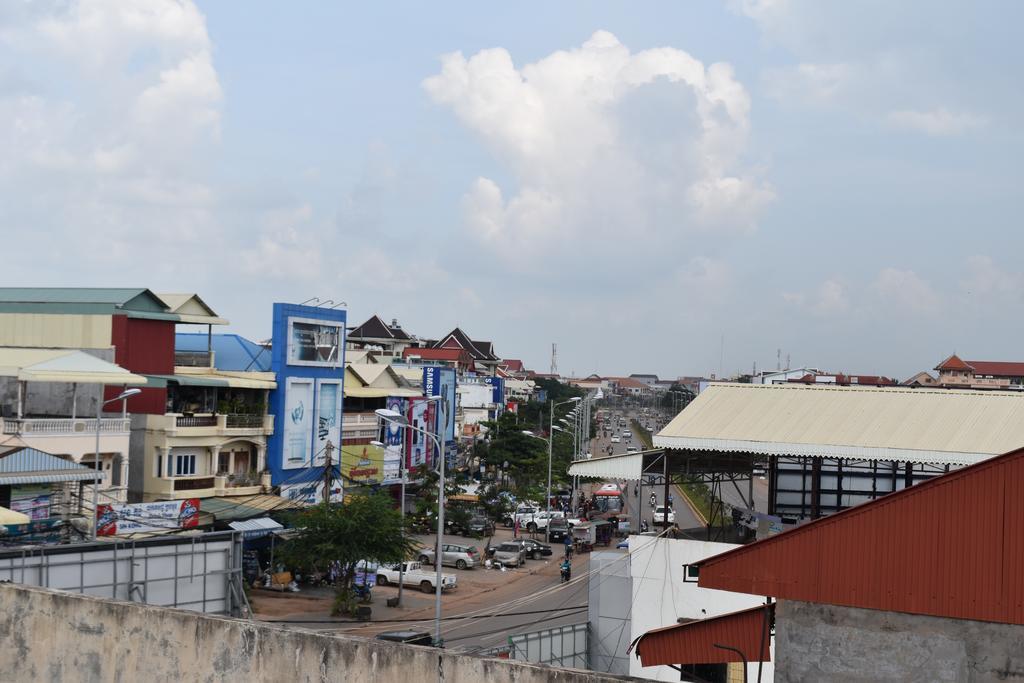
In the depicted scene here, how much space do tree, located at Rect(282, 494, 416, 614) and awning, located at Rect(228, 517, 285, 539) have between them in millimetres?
1315

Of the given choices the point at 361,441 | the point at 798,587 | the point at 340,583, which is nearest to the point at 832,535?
the point at 798,587

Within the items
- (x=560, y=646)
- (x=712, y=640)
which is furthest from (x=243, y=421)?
(x=712, y=640)

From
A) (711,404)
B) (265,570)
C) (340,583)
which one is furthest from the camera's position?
(265,570)

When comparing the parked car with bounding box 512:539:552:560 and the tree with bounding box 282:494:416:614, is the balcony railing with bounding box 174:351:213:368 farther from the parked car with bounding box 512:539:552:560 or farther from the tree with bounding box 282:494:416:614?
the parked car with bounding box 512:539:552:560

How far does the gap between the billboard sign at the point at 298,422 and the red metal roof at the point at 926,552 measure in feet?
113

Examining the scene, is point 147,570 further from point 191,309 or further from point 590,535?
point 590,535

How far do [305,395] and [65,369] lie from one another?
13.7 m

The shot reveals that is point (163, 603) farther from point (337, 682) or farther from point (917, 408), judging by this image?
point (917, 408)

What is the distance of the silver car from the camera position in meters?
47.2

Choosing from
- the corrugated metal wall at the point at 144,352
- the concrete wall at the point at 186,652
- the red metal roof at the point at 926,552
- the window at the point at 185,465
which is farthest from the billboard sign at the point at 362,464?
Answer: the red metal roof at the point at 926,552

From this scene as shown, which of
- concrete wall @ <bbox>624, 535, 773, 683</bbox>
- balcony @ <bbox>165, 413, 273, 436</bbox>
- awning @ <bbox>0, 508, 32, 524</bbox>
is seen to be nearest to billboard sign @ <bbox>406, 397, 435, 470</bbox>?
balcony @ <bbox>165, 413, 273, 436</bbox>

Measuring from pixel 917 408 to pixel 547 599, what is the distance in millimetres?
20776

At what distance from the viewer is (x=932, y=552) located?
996 centimetres

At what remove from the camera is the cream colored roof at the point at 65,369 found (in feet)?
102
